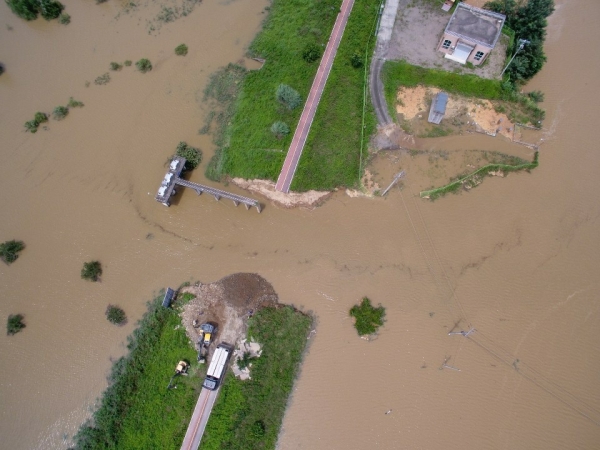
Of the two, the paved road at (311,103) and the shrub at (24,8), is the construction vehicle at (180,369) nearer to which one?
the paved road at (311,103)

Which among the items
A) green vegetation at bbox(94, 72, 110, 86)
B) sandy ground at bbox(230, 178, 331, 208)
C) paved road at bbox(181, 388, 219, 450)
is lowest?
paved road at bbox(181, 388, 219, 450)

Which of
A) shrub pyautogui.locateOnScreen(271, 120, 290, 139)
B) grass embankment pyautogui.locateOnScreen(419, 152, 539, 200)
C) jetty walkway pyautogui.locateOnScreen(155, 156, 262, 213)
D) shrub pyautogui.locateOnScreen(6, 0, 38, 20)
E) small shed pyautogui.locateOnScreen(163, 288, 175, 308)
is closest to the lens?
small shed pyautogui.locateOnScreen(163, 288, 175, 308)

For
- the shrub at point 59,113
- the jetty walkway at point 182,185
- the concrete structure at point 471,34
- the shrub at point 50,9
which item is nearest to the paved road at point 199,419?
the jetty walkway at point 182,185

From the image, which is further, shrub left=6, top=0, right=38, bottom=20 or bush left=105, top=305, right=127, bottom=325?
shrub left=6, top=0, right=38, bottom=20

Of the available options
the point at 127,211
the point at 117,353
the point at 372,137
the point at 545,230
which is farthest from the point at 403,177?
the point at 117,353

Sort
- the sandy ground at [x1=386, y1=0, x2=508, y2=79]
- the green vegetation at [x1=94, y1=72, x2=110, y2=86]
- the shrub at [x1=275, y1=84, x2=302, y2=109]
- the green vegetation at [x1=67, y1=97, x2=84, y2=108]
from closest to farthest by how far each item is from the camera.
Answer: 1. the shrub at [x1=275, y1=84, x2=302, y2=109]
2. the sandy ground at [x1=386, y1=0, x2=508, y2=79]
3. the green vegetation at [x1=67, y1=97, x2=84, y2=108]
4. the green vegetation at [x1=94, y1=72, x2=110, y2=86]

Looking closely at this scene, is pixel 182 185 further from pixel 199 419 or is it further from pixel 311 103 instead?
pixel 199 419

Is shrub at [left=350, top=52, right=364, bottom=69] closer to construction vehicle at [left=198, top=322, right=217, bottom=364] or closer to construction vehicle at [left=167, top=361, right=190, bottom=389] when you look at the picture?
construction vehicle at [left=198, top=322, right=217, bottom=364]

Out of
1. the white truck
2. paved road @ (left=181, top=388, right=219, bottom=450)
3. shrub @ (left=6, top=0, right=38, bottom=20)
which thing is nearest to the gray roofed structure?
the white truck
